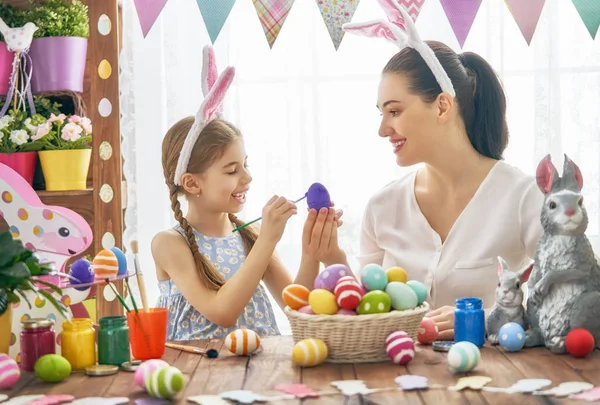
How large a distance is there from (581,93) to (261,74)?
4.54ft

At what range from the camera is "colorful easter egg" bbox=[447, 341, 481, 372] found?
1.42m

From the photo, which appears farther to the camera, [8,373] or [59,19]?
[59,19]

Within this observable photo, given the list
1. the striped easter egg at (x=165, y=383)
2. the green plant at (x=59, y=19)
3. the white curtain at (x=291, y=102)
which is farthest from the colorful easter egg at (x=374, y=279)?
the white curtain at (x=291, y=102)

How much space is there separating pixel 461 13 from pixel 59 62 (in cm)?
141

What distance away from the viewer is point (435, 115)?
A: 2.12m

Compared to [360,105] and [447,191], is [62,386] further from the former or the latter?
[360,105]

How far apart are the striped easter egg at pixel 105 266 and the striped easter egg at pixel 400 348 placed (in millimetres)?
571

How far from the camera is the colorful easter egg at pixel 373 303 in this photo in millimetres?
1520

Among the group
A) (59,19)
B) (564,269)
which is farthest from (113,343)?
(59,19)

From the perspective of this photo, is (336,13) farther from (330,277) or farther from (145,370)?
(145,370)

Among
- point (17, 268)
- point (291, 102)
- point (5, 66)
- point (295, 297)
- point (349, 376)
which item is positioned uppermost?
point (5, 66)

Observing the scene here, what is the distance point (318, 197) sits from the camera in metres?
2.01

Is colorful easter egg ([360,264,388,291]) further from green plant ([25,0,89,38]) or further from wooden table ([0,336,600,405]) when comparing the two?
green plant ([25,0,89,38])

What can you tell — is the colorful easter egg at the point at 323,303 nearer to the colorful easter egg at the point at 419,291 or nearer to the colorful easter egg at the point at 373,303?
the colorful easter egg at the point at 373,303
